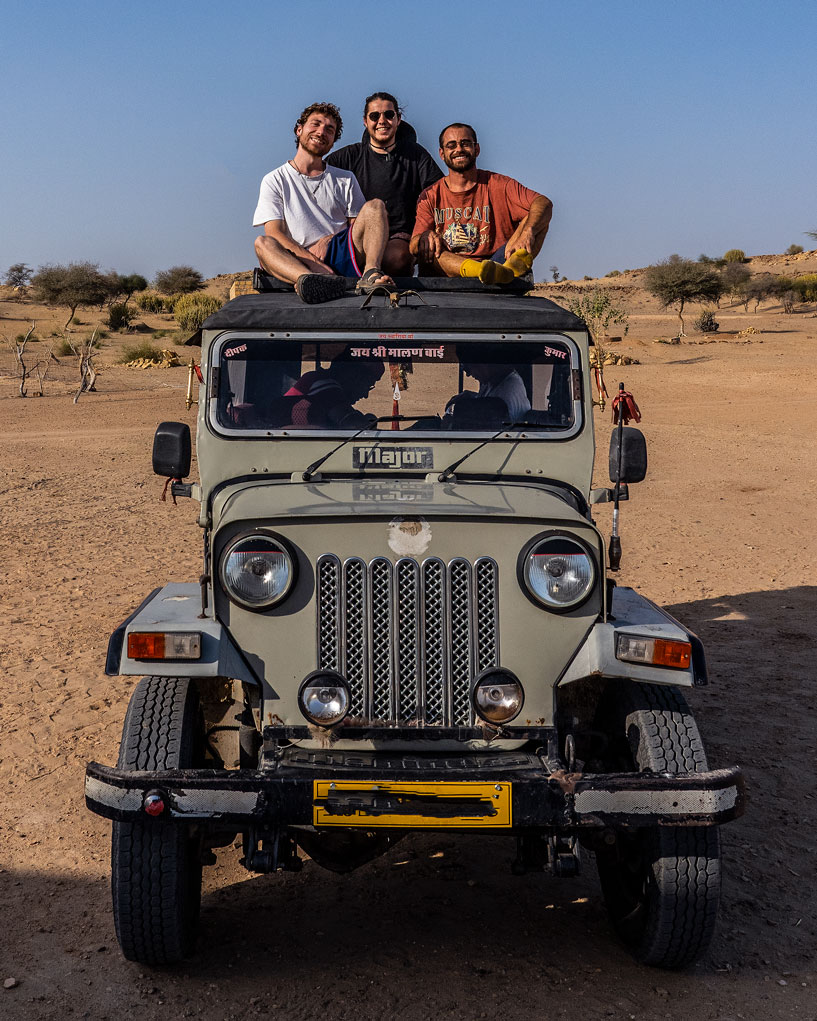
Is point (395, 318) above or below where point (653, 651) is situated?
above

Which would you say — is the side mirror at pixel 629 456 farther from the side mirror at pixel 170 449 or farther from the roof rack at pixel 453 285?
the side mirror at pixel 170 449

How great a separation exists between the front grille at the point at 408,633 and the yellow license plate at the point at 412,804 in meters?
0.37

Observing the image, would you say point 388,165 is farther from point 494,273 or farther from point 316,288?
point 316,288

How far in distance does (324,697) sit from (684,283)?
139ft

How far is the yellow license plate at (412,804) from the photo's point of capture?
10.7 feet

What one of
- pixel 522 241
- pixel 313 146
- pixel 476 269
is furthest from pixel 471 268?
pixel 313 146

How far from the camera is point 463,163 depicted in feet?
18.8

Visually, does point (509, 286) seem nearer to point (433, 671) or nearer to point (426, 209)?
point (426, 209)

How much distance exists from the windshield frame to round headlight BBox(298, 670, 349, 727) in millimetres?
1150

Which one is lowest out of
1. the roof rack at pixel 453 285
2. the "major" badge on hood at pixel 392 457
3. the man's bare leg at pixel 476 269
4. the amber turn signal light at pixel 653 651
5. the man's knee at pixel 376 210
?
A: the amber turn signal light at pixel 653 651

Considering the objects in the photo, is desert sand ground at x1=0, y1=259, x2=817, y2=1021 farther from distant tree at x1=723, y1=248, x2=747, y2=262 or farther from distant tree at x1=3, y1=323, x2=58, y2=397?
distant tree at x1=723, y1=248, x2=747, y2=262

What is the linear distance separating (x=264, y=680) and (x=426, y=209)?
10.3 ft

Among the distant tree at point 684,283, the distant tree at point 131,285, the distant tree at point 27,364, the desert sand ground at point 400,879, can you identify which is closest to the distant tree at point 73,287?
the distant tree at point 131,285

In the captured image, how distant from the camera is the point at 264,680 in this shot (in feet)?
12.1
